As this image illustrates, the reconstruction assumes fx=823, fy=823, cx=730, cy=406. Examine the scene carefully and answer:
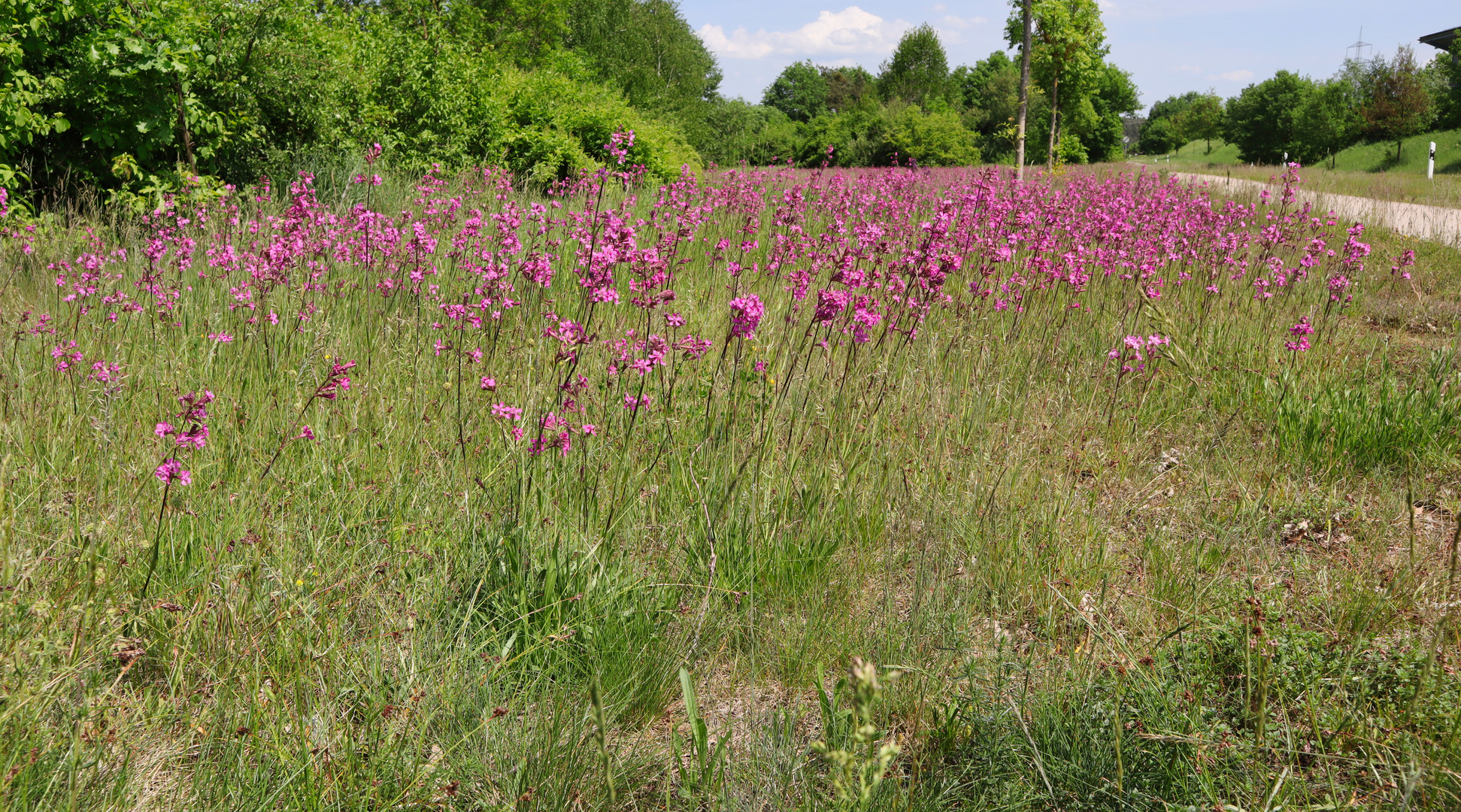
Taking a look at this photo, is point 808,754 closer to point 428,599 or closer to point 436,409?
point 428,599

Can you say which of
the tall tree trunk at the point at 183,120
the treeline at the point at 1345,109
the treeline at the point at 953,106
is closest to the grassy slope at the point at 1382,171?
the treeline at the point at 1345,109

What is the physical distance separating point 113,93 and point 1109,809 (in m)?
8.79

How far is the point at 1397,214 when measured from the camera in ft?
39.8

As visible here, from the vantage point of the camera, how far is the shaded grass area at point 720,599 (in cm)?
168

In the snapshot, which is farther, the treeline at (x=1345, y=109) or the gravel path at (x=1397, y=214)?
the treeline at (x=1345, y=109)

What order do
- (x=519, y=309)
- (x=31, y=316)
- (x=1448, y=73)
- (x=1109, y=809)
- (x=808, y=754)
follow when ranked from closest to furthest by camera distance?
(x=1109, y=809)
(x=808, y=754)
(x=31, y=316)
(x=519, y=309)
(x=1448, y=73)

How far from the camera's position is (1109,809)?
170 cm

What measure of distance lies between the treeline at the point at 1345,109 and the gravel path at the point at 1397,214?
923 inches

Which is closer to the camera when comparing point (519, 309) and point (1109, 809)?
point (1109, 809)

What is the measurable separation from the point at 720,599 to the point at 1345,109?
56166 millimetres

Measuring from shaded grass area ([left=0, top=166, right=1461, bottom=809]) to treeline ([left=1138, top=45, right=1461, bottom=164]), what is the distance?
37.7 m

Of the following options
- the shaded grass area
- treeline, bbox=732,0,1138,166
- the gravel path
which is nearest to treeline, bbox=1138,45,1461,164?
treeline, bbox=732,0,1138,166

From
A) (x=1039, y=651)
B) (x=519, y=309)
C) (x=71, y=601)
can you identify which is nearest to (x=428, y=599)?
(x=71, y=601)

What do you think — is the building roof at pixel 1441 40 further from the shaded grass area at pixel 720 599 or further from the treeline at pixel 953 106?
the shaded grass area at pixel 720 599
